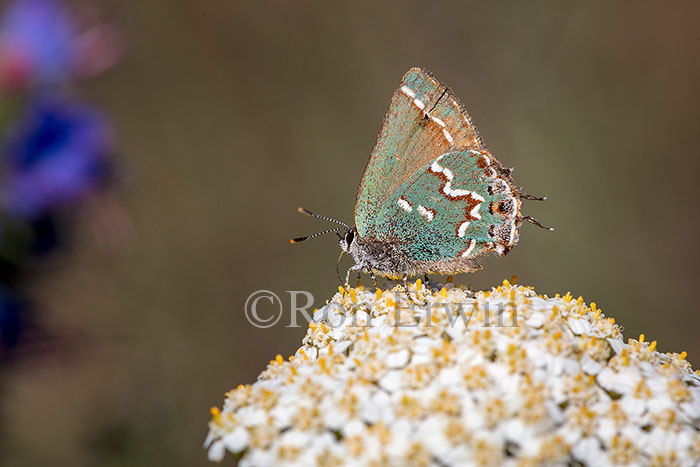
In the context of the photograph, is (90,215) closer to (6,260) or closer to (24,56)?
(6,260)

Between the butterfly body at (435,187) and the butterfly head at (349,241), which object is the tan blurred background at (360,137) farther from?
the butterfly body at (435,187)

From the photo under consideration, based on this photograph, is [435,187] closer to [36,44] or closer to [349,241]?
[349,241]

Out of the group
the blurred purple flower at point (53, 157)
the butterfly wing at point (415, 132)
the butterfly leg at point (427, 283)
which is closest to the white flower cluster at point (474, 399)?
the butterfly leg at point (427, 283)

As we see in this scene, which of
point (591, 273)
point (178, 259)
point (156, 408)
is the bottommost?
point (156, 408)

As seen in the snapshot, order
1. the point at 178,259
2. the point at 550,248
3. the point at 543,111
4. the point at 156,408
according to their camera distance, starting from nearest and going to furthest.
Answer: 1. the point at 156,408
2. the point at 178,259
3. the point at 550,248
4. the point at 543,111

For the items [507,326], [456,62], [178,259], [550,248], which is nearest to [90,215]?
[507,326]

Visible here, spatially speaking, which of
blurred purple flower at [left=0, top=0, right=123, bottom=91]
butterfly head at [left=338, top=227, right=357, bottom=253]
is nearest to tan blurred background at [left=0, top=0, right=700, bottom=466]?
butterfly head at [left=338, top=227, right=357, bottom=253]

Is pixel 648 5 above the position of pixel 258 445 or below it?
above
